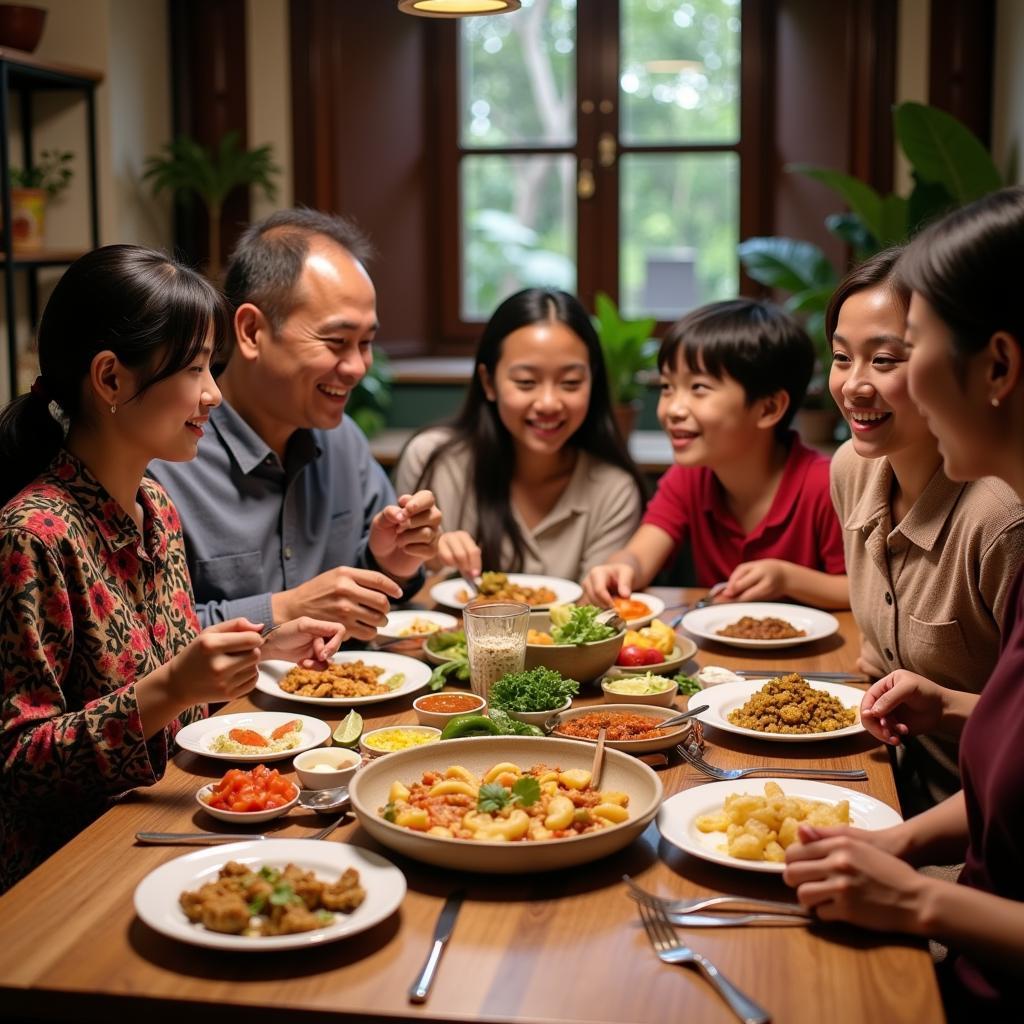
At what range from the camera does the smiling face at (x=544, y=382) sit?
10.2 ft

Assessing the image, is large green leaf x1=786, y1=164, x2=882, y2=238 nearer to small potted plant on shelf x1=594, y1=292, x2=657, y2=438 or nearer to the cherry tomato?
small potted plant on shelf x1=594, y1=292, x2=657, y2=438

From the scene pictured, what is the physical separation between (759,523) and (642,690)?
3.90 feet

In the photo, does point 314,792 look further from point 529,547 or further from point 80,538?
point 529,547

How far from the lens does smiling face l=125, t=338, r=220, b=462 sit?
186cm

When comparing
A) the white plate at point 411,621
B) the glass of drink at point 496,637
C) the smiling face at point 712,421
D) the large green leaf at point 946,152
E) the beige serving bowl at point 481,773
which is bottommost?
the white plate at point 411,621

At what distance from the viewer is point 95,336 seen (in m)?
1.83

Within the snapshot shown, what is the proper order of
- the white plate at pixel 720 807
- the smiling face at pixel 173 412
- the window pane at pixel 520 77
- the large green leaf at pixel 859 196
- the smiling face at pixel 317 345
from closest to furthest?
the white plate at pixel 720 807
the smiling face at pixel 173 412
the smiling face at pixel 317 345
the large green leaf at pixel 859 196
the window pane at pixel 520 77

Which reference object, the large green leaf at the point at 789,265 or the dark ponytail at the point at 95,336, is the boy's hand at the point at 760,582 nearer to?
the dark ponytail at the point at 95,336

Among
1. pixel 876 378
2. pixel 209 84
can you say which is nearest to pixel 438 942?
pixel 876 378

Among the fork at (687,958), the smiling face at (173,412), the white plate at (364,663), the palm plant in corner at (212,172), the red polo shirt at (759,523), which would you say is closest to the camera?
the fork at (687,958)

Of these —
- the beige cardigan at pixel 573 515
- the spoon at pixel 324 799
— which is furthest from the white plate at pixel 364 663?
the beige cardigan at pixel 573 515

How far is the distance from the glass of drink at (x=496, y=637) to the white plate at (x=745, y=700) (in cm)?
28

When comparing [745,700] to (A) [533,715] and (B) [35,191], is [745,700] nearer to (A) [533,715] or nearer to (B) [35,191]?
(A) [533,715]

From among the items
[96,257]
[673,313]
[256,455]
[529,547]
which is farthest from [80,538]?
[673,313]
